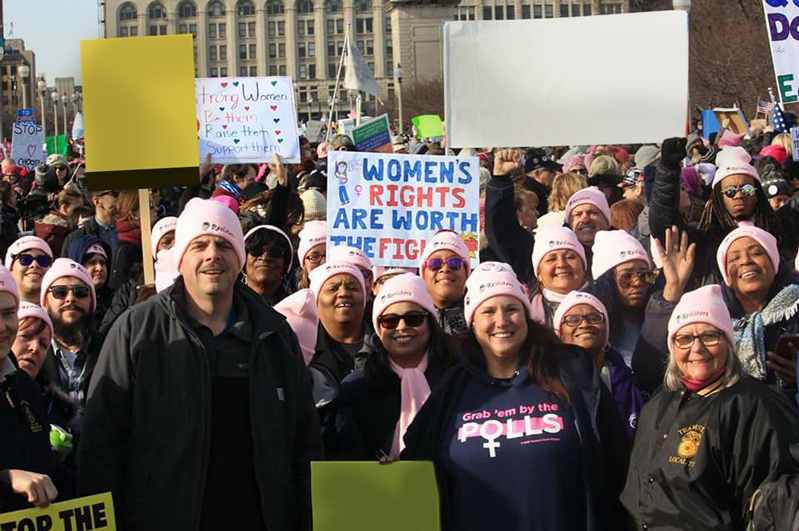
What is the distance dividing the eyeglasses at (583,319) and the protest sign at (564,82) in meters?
2.76

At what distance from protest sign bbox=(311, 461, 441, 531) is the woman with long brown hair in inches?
3.4

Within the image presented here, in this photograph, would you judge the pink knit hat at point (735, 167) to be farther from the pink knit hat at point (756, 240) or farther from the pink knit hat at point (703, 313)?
the pink knit hat at point (703, 313)

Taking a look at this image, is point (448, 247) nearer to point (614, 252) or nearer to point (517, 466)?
point (614, 252)

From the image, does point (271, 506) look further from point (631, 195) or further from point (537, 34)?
point (631, 195)

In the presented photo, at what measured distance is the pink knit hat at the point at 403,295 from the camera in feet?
17.2

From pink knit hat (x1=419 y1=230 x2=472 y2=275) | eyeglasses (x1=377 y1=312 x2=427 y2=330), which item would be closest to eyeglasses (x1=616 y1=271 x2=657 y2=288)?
pink knit hat (x1=419 y1=230 x2=472 y2=275)

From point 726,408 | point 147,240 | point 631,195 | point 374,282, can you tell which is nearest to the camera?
point 726,408

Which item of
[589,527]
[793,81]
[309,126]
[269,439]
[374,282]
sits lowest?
[589,527]

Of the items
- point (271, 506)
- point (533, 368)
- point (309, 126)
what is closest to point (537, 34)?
point (533, 368)

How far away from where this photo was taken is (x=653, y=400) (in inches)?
184

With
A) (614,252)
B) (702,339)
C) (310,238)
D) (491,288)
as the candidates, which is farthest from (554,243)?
(702,339)

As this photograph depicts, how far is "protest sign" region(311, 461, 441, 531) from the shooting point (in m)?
4.50

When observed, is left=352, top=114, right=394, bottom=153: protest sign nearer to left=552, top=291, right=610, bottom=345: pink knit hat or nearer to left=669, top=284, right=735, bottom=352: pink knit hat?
left=552, top=291, right=610, bottom=345: pink knit hat

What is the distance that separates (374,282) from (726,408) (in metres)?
2.96
